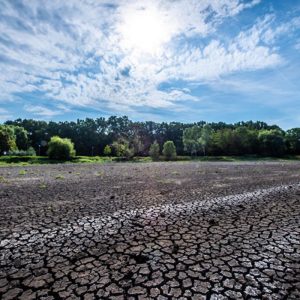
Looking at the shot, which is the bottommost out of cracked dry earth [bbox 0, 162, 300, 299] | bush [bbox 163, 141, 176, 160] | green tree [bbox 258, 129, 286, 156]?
cracked dry earth [bbox 0, 162, 300, 299]

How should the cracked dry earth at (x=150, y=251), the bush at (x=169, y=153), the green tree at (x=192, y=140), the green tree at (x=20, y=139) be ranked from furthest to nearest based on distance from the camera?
the green tree at (x=20, y=139) → the green tree at (x=192, y=140) → the bush at (x=169, y=153) → the cracked dry earth at (x=150, y=251)

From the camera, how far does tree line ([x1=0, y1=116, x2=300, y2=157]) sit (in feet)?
300

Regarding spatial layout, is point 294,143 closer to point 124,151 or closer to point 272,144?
point 272,144

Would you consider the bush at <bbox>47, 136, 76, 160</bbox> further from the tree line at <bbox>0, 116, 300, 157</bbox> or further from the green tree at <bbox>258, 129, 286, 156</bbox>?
the green tree at <bbox>258, 129, 286, 156</bbox>

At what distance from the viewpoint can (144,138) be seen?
12669cm

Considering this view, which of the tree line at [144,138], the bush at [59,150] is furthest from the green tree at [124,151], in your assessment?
the bush at [59,150]

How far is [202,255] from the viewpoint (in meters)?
5.16

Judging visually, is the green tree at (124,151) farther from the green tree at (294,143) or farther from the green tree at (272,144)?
the green tree at (294,143)

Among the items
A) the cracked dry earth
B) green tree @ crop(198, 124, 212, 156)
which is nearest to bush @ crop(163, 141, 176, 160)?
green tree @ crop(198, 124, 212, 156)

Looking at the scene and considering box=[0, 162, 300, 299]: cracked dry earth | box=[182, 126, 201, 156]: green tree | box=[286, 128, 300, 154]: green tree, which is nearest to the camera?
box=[0, 162, 300, 299]: cracked dry earth

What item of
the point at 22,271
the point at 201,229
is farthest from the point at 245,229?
the point at 22,271

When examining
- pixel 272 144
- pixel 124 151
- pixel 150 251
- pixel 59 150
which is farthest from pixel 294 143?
pixel 150 251

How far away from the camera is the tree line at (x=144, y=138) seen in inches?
3595

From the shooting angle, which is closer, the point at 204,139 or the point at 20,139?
the point at 204,139
